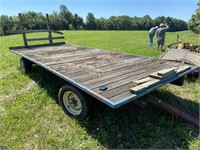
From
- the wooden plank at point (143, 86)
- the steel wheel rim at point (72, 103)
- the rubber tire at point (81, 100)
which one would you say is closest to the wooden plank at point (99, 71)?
the rubber tire at point (81, 100)

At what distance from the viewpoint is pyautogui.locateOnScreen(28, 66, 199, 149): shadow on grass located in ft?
9.30

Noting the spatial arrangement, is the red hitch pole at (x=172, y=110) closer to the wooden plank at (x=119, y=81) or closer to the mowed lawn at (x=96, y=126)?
the mowed lawn at (x=96, y=126)

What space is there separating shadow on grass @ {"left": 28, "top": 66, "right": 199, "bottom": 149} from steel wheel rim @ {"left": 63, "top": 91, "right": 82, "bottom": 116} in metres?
0.26

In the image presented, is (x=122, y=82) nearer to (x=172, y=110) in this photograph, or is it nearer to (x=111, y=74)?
(x=111, y=74)

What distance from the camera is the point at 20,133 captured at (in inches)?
123

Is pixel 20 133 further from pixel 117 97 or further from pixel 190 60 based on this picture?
pixel 190 60

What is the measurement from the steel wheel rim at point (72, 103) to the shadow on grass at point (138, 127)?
26 centimetres

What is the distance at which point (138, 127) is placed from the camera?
3.15m

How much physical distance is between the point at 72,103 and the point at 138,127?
124 cm

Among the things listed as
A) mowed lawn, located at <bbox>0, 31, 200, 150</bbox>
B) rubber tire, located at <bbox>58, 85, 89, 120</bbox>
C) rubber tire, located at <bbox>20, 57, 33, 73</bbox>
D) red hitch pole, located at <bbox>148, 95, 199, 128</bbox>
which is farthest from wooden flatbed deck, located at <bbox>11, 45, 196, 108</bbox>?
rubber tire, located at <bbox>20, 57, 33, 73</bbox>

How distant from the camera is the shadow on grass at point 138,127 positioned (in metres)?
2.83

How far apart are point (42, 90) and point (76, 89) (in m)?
1.74

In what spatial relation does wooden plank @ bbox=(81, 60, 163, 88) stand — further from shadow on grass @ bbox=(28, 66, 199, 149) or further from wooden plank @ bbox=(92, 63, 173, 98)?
shadow on grass @ bbox=(28, 66, 199, 149)

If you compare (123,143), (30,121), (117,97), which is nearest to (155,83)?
(117,97)
